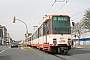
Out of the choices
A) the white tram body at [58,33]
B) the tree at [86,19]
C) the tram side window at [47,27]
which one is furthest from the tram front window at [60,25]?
the tree at [86,19]

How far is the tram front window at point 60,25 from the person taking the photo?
911 inches

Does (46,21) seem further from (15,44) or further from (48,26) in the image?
(15,44)

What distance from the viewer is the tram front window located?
2314 centimetres

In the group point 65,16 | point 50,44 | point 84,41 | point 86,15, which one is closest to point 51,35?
point 50,44

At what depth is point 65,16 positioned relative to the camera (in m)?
23.8

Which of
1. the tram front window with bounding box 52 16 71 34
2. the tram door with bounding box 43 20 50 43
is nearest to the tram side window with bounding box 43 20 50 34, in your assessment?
the tram door with bounding box 43 20 50 43

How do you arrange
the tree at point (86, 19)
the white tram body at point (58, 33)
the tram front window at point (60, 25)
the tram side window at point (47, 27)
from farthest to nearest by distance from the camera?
the tree at point (86, 19), the tram side window at point (47, 27), the tram front window at point (60, 25), the white tram body at point (58, 33)

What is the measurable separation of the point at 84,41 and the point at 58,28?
215ft

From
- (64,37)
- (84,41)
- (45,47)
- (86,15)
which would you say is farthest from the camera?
(84,41)

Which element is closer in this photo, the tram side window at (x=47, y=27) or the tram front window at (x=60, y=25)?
the tram front window at (x=60, y=25)

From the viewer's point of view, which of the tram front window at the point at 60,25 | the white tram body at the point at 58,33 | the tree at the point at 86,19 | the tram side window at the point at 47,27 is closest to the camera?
the white tram body at the point at 58,33

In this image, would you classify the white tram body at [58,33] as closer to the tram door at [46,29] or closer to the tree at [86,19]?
the tram door at [46,29]

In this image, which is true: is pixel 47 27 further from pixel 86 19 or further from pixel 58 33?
pixel 86 19

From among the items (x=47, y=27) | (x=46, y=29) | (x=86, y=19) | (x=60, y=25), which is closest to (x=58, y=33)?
(x=60, y=25)
